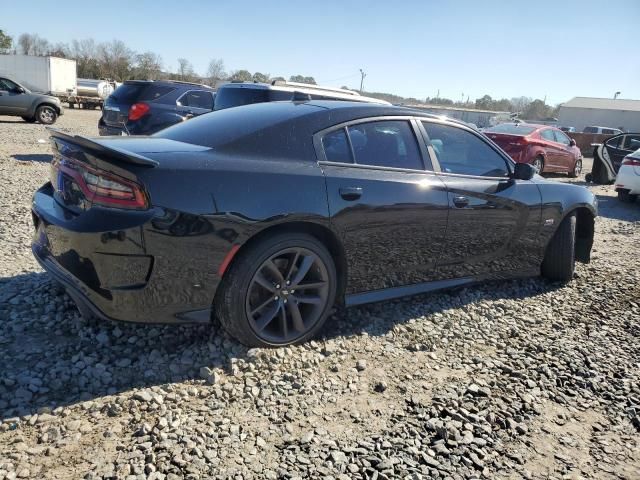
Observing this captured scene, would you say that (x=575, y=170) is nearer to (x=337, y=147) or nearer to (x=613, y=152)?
(x=613, y=152)

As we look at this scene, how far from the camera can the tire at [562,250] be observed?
4.73 m

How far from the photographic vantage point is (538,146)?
1307cm

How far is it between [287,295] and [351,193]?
77 centimetres

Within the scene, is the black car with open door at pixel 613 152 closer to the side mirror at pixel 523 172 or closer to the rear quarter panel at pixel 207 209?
the side mirror at pixel 523 172

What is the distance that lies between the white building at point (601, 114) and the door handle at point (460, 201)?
2465 inches

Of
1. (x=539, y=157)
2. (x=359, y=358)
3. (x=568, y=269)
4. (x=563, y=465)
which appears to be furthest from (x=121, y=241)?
(x=539, y=157)

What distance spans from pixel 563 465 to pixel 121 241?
8.04 ft

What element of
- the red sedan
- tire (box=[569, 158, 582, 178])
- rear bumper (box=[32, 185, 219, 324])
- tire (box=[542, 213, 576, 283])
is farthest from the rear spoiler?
tire (box=[569, 158, 582, 178])

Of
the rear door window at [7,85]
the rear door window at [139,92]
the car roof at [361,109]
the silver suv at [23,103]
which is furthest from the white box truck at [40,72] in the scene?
the car roof at [361,109]

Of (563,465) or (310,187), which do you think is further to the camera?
(310,187)

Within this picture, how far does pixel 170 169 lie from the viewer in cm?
263

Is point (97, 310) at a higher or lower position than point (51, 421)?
higher

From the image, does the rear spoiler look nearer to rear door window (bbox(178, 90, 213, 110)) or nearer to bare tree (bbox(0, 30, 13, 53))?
rear door window (bbox(178, 90, 213, 110))

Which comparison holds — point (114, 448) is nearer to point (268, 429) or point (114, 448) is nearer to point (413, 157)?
point (268, 429)
